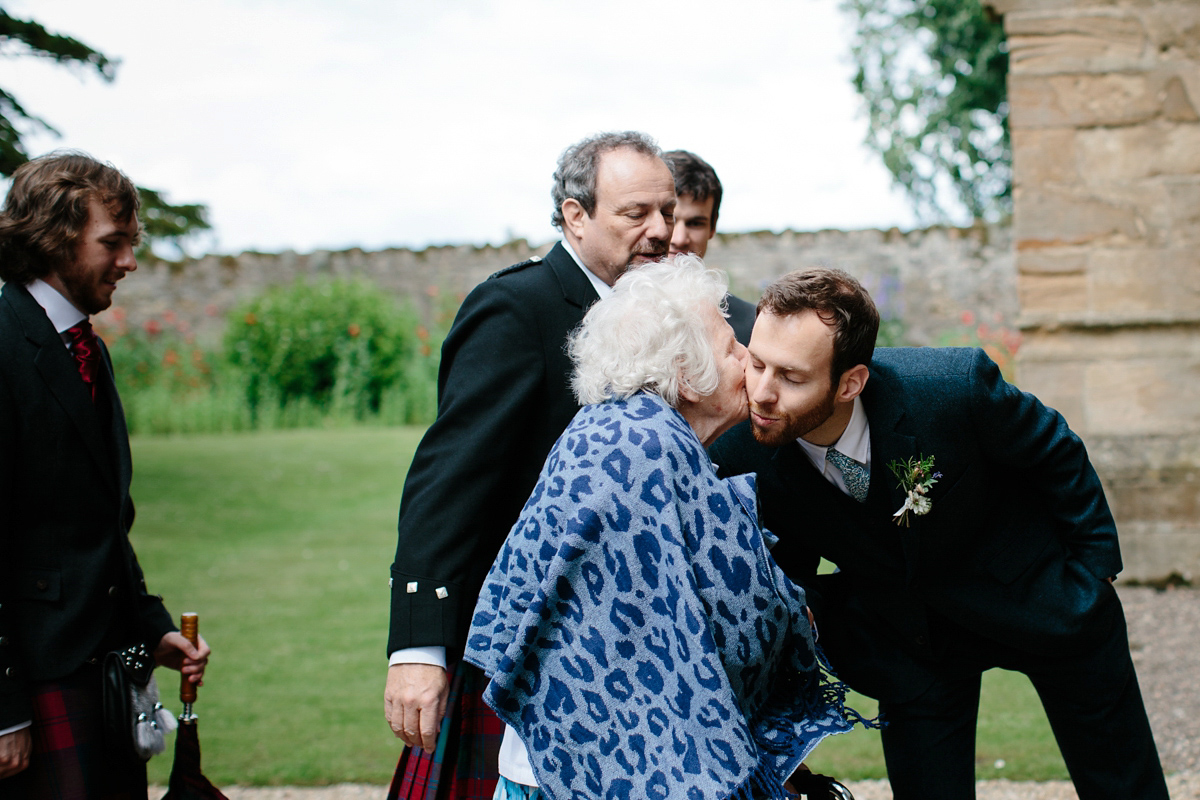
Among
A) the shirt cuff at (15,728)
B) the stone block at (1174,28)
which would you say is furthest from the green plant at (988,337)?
the shirt cuff at (15,728)

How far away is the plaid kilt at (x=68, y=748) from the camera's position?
2271 millimetres

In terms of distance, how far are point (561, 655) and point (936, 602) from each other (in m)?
1.20

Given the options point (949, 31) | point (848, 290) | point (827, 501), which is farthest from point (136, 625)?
point (949, 31)

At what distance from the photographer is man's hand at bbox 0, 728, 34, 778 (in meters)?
2.13

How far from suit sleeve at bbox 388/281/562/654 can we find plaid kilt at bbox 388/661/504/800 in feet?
0.54

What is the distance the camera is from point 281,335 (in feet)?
43.4

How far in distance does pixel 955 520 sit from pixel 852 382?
49 centimetres

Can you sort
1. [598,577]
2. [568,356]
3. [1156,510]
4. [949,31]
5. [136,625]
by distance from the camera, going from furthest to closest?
[949,31] → [1156,510] → [136,625] → [568,356] → [598,577]

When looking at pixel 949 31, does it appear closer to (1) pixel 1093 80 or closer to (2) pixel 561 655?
(1) pixel 1093 80

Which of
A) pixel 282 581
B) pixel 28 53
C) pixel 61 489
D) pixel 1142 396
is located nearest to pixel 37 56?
pixel 28 53

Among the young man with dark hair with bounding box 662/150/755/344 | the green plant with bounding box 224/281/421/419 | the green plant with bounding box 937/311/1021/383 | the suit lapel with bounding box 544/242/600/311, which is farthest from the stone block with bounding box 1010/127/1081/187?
the green plant with bounding box 224/281/421/419

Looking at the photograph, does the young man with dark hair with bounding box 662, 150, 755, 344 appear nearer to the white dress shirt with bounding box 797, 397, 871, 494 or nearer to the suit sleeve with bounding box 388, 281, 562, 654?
the white dress shirt with bounding box 797, 397, 871, 494

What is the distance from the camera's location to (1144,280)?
5.40 m

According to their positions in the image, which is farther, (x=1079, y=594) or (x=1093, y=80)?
(x=1093, y=80)
